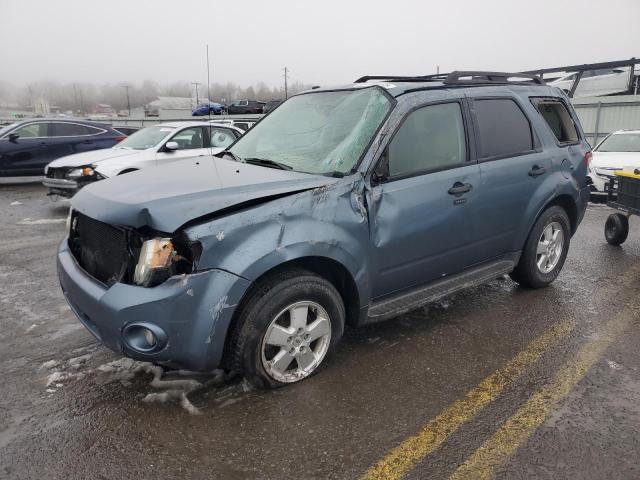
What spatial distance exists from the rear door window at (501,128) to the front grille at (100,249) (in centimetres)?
272

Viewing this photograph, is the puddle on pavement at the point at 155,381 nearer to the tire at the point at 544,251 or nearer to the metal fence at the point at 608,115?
the tire at the point at 544,251

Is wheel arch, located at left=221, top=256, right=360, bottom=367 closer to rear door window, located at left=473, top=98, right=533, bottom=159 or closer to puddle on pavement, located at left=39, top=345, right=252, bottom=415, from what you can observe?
puddle on pavement, located at left=39, top=345, right=252, bottom=415

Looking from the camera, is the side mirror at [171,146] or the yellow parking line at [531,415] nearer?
the yellow parking line at [531,415]

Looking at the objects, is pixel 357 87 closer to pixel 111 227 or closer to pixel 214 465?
pixel 111 227

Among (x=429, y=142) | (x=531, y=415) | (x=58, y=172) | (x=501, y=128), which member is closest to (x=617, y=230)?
(x=501, y=128)

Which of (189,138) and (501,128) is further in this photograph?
(189,138)

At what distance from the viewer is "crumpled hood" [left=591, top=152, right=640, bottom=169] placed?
9141mm

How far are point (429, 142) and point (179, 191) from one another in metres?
1.80

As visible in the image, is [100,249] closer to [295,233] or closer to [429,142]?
[295,233]

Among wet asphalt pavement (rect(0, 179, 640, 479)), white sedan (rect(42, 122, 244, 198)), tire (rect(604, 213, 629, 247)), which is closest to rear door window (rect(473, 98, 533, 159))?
wet asphalt pavement (rect(0, 179, 640, 479))

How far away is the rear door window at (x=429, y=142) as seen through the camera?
3.39 meters

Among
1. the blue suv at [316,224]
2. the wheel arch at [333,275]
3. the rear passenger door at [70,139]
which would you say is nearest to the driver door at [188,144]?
the rear passenger door at [70,139]

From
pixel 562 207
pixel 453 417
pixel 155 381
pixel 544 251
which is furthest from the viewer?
pixel 562 207

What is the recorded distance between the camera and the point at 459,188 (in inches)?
144
